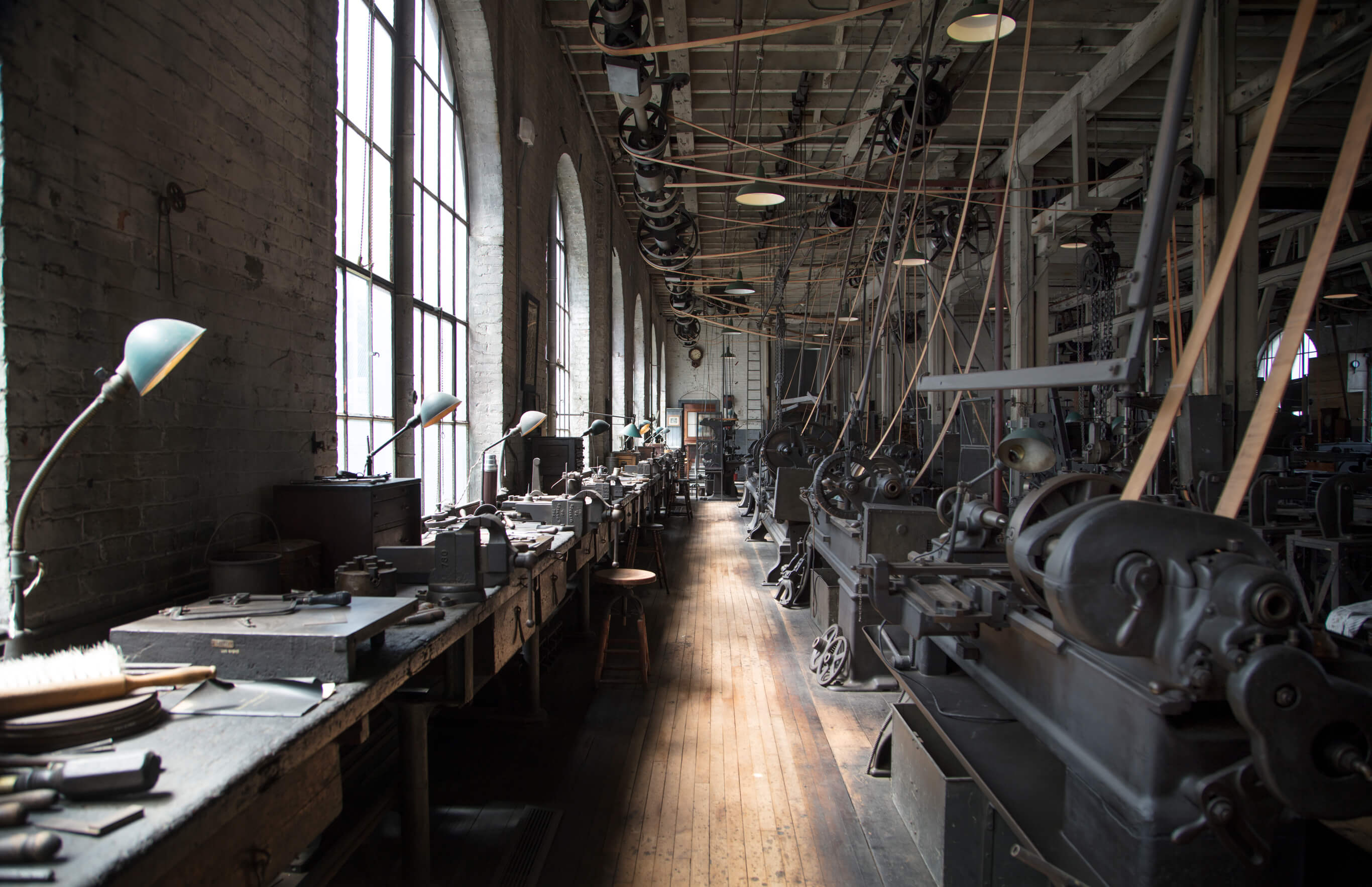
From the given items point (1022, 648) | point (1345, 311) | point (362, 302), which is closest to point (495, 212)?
point (362, 302)

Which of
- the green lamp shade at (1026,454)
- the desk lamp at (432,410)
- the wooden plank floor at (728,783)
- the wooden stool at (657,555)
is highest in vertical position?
the desk lamp at (432,410)

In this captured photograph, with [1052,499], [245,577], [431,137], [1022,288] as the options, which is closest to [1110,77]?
[1022,288]

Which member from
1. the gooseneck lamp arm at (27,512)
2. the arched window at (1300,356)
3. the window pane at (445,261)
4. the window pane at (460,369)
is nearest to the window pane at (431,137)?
the window pane at (445,261)

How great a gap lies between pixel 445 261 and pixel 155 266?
324cm

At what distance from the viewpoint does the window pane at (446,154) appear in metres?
5.03

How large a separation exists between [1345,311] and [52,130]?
54.7 ft

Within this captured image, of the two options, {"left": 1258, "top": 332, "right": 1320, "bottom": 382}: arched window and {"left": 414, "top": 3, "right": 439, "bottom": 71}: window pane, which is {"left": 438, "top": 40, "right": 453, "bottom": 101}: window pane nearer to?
{"left": 414, "top": 3, "right": 439, "bottom": 71}: window pane

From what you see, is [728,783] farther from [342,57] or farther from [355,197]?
[342,57]

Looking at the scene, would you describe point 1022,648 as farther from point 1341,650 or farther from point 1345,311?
point 1345,311

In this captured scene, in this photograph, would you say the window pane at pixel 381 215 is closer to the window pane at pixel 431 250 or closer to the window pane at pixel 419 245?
the window pane at pixel 419 245

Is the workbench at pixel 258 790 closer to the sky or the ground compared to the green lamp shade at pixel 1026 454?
closer to the ground

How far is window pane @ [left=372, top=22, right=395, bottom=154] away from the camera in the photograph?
3.91 m

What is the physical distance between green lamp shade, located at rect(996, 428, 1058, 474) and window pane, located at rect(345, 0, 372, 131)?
3.37m

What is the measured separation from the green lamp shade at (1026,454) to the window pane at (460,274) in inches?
157
